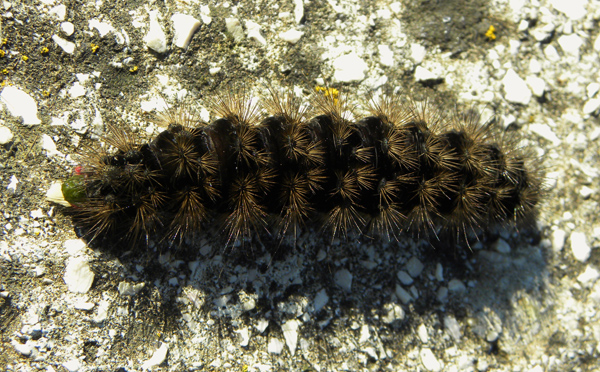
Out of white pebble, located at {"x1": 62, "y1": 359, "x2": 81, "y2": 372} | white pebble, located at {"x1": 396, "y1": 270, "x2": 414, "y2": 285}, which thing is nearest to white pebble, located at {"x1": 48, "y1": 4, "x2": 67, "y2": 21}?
white pebble, located at {"x1": 62, "y1": 359, "x2": 81, "y2": 372}

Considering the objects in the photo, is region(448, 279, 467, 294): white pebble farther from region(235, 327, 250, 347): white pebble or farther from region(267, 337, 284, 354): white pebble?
region(235, 327, 250, 347): white pebble

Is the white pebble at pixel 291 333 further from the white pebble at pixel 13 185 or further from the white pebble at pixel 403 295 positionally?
the white pebble at pixel 13 185

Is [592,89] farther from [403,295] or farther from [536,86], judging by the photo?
[403,295]

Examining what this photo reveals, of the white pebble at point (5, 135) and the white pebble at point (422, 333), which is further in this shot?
the white pebble at point (422, 333)

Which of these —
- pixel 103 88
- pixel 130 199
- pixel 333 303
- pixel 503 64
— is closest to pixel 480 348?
pixel 333 303

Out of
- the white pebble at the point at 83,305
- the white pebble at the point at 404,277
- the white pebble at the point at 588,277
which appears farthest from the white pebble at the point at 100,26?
the white pebble at the point at 588,277

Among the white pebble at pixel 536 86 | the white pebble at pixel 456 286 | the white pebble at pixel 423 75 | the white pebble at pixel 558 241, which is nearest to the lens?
the white pebble at pixel 456 286

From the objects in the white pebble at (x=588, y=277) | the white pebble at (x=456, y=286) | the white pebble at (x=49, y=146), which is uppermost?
the white pebble at (x=49, y=146)
